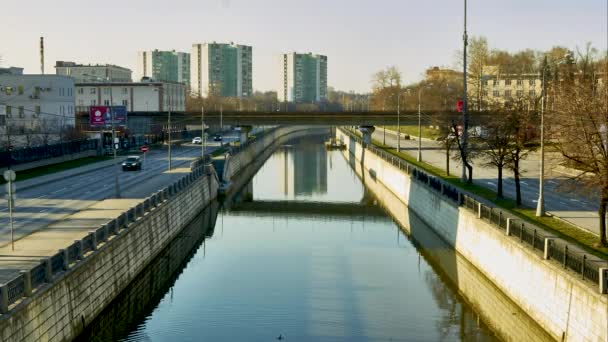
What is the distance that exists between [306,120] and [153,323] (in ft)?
269

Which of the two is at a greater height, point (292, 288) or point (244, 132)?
point (244, 132)

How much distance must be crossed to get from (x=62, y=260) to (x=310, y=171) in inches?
3196

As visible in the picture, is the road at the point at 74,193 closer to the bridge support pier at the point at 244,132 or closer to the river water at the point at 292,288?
the river water at the point at 292,288

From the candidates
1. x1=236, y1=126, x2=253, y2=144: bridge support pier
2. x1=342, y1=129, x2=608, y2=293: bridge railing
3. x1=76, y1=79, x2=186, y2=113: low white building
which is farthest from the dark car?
x1=76, y1=79, x2=186, y2=113: low white building

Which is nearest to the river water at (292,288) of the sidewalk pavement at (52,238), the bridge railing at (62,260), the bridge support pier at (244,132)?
the bridge railing at (62,260)

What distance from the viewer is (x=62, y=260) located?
27016 millimetres

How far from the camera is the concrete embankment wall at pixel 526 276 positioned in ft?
77.7

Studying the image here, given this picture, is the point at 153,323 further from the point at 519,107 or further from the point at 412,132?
the point at 412,132

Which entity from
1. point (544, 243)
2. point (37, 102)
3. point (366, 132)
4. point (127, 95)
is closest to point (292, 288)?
point (544, 243)

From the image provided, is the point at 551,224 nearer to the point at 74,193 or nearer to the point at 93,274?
the point at 93,274

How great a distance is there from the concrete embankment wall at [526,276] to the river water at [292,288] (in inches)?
78.8

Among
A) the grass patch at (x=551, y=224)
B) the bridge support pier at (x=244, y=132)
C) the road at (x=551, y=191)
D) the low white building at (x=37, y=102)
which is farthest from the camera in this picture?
the bridge support pier at (x=244, y=132)

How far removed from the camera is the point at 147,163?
88125 mm

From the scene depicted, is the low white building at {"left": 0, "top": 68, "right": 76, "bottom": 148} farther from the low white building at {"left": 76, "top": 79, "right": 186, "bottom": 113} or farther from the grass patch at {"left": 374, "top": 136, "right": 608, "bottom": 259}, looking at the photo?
the grass patch at {"left": 374, "top": 136, "right": 608, "bottom": 259}
